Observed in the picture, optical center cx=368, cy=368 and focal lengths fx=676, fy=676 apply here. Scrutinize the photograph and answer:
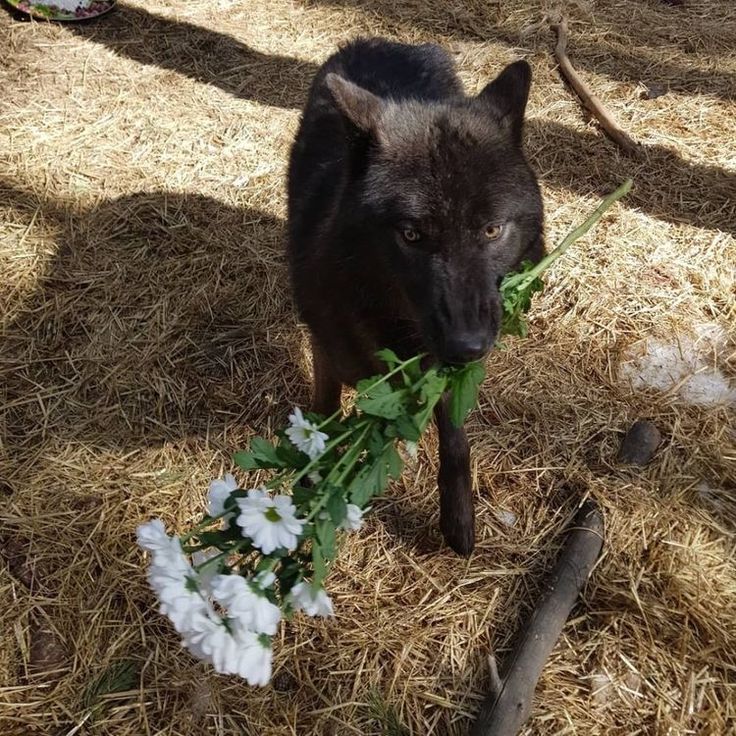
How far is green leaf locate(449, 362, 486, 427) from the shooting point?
198cm

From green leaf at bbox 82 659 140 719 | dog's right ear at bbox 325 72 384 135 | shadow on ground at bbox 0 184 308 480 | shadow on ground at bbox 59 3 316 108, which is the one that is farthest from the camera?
shadow on ground at bbox 59 3 316 108

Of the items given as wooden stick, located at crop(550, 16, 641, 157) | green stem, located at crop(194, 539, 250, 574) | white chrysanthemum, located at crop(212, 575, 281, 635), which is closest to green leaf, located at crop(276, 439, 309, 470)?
green stem, located at crop(194, 539, 250, 574)

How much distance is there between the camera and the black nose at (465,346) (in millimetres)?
2066

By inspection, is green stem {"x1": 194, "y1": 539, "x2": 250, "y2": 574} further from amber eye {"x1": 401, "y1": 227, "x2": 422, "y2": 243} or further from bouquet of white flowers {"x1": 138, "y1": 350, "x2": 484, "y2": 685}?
amber eye {"x1": 401, "y1": 227, "x2": 422, "y2": 243}

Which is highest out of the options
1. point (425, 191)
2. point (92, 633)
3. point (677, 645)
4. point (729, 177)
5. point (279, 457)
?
point (425, 191)

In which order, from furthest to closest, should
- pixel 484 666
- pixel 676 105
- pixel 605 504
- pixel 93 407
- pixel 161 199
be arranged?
pixel 676 105 < pixel 161 199 < pixel 93 407 < pixel 605 504 < pixel 484 666

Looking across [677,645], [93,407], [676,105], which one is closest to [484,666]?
[677,645]

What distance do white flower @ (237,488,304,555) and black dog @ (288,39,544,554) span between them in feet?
2.64

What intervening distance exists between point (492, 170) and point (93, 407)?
94.5 inches

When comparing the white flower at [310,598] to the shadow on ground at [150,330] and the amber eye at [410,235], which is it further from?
the shadow on ground at [150,330]

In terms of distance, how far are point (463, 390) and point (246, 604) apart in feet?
3.00

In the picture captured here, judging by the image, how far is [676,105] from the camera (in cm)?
529

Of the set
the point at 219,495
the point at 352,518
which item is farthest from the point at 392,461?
the point at 219,495

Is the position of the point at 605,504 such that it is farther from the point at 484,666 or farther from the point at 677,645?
the point at 484,666
